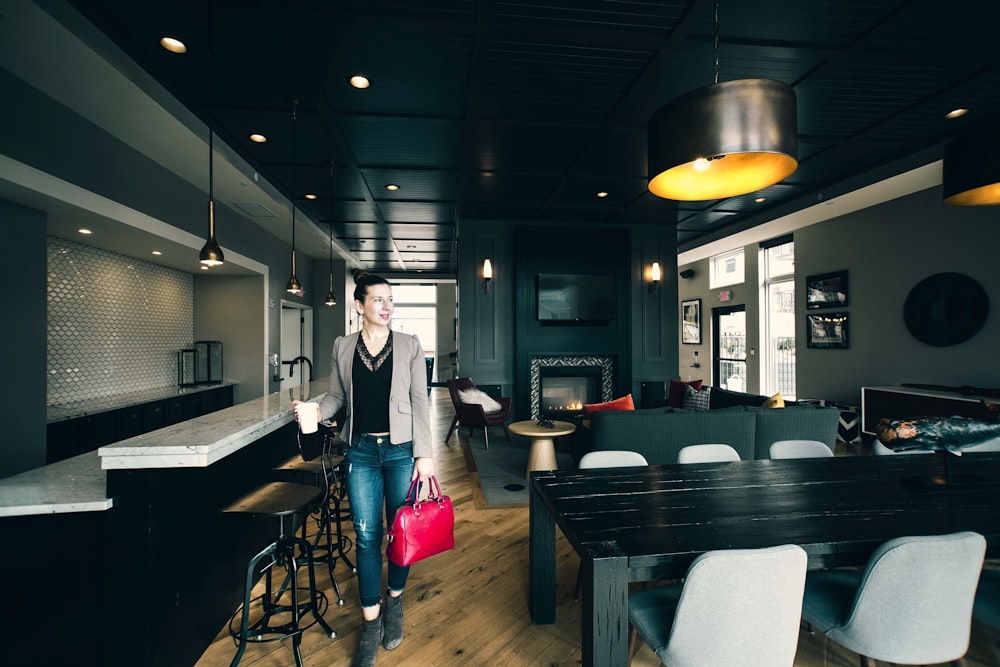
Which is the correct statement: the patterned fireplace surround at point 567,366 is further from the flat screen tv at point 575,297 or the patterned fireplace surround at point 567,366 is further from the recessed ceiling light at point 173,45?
the recessed ceiling light at point 173,45

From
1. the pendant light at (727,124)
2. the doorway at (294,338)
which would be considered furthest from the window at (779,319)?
the doorway at (294,338)

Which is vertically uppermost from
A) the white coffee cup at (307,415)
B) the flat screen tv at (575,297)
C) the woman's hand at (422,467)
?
the flat screen tv at (575,297)

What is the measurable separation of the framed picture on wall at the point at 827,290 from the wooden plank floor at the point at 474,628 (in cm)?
528

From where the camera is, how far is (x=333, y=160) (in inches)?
166

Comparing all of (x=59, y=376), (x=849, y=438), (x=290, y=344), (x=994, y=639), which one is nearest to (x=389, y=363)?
(x=994, y=639)

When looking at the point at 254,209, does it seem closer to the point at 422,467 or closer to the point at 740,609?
the point at 422,467

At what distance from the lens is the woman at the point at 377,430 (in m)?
1.95

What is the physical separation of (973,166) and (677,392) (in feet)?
15.8

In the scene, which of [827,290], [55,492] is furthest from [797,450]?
[827,290]

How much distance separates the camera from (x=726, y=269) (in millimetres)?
9062

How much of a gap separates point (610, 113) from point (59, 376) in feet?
15.8

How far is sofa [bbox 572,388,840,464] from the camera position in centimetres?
351

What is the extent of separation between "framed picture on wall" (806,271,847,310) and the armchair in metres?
4.63

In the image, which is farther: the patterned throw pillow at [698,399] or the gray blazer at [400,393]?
the patterned throw pillow at [698,399]
